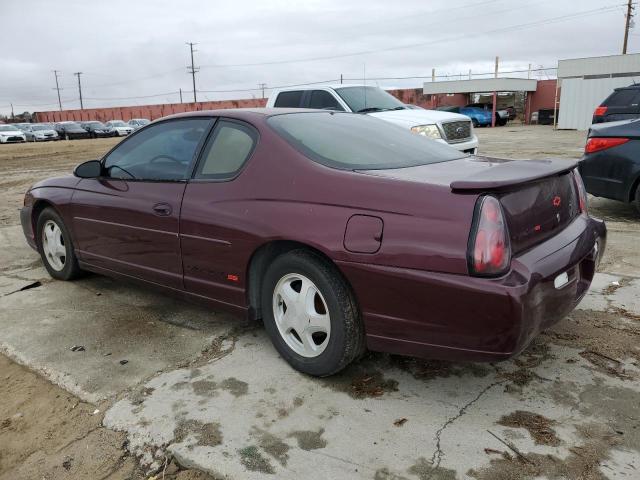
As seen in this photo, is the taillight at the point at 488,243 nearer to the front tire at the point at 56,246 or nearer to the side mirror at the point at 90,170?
the side mirror at the point at 90,170

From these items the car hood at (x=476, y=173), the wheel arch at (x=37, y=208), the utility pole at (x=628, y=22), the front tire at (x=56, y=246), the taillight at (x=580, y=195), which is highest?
the utility pole at (x=628, y=22)

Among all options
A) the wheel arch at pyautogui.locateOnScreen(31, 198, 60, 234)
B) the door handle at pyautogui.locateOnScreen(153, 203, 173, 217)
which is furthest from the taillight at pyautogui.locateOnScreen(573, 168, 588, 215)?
the wheel arch at pyautogui.locateOnScreen(31, 198, 60, 234)

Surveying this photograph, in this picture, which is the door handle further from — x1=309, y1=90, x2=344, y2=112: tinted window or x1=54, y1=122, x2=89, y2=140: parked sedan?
x1=54, y1=122, x2=89, y2=140: parked sedan

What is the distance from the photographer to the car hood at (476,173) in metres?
2.44

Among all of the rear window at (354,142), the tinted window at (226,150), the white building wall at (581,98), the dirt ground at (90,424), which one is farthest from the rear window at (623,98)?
the white building wall at (581,98)

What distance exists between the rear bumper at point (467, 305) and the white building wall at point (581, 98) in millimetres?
28237

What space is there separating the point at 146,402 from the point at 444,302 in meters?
1.62

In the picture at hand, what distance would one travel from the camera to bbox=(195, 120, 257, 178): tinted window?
330 cm

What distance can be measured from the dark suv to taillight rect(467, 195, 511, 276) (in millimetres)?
11132

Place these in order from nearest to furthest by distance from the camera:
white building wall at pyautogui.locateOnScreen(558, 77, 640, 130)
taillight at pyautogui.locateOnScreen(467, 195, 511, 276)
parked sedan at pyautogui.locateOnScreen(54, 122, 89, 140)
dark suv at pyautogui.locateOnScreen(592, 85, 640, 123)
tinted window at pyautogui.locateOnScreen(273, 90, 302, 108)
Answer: taillight at pyautogui.locateOnScreen(467, 195, 511, 276), tinted window at pyautogui.locateOnScreen(273, 90, 302, 108), dark suv at pyautogui.locateOnScreen(592, 85, 640, 123), white building wall at pyautogui.locateOnScreen(558, 77, 640, 130), parked sedan at pyautogui.locateOnScreen(54, 122, 89, 140)

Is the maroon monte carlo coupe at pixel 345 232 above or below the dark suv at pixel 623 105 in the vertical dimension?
below

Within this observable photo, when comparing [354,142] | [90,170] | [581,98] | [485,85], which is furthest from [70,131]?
[354,142]

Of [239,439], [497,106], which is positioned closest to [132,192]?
[239,439]

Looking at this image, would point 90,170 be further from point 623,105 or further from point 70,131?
point 70,131
